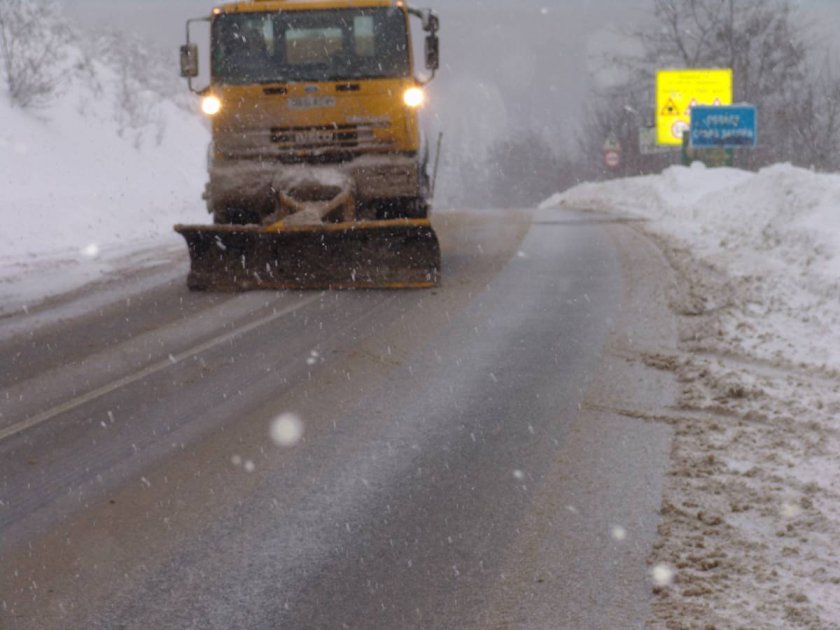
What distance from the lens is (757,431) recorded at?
18.5 ft

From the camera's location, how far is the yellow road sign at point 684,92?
4225 centimetres

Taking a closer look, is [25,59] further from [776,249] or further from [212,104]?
[776,249]

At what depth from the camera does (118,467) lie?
17.5 feet

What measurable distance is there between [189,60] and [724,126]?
61.0ft

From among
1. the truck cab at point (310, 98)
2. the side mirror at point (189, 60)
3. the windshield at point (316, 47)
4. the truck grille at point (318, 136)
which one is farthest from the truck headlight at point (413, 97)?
the side mirror at point (189, 60)

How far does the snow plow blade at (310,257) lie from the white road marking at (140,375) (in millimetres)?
1093

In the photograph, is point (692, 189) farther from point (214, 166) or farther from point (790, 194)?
point (214, 166)

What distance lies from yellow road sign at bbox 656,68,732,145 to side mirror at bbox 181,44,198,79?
105 ft

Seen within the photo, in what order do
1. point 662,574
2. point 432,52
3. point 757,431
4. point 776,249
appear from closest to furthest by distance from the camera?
point 662,574 → point 757,431 → point 776,249 → point 432,52

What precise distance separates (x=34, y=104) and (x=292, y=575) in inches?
955

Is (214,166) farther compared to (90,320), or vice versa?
(214,166)

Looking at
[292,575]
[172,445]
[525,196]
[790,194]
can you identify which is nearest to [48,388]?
[172,445]

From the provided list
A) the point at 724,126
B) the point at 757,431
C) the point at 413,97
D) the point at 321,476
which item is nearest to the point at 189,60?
the point at 413,97

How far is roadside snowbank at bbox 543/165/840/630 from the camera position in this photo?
3.68 m
